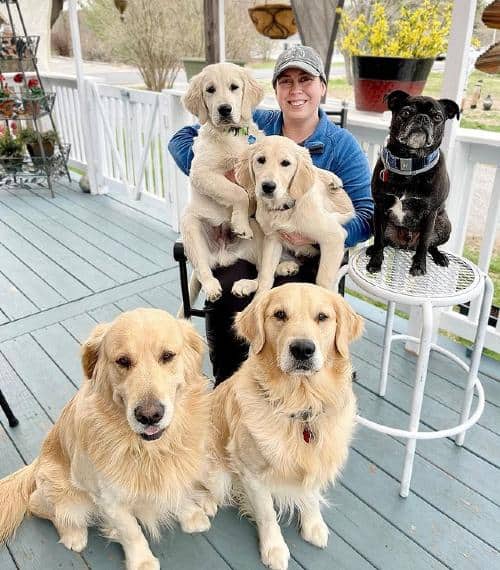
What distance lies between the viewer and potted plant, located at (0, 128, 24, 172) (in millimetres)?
5102

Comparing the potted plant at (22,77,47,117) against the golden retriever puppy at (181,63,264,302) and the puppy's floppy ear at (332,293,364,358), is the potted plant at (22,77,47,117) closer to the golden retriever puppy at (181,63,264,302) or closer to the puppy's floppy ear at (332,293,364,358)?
the golden retriever puppy at (181,63,264,302)

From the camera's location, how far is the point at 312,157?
2033 mm

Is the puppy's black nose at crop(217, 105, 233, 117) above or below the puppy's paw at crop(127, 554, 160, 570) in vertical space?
above

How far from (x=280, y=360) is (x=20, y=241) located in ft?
11.1

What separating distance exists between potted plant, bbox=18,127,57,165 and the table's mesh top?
4.48 m

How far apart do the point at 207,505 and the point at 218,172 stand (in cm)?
128

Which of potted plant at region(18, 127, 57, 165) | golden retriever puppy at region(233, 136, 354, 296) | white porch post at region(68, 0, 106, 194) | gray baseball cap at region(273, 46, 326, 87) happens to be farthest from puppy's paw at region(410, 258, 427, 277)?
potted plant at region(18, 127, 57, 165)

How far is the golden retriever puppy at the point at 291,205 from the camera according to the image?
5.37 ft

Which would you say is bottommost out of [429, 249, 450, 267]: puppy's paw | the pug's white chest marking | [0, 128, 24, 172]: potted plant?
[0, 128, 24, 172]: potted plant

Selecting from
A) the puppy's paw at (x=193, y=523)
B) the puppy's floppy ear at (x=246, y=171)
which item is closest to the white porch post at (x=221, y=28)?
the puppy's floppy ear at (x=246, y=171)

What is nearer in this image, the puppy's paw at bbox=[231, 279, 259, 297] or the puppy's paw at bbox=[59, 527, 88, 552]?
the puppy's paw at bbox=[59, 527, 88, 552]

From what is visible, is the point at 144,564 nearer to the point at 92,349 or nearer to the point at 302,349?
the point at 92,349

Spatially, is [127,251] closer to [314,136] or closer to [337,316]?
[314,136]

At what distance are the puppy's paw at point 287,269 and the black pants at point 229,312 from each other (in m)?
0.02
